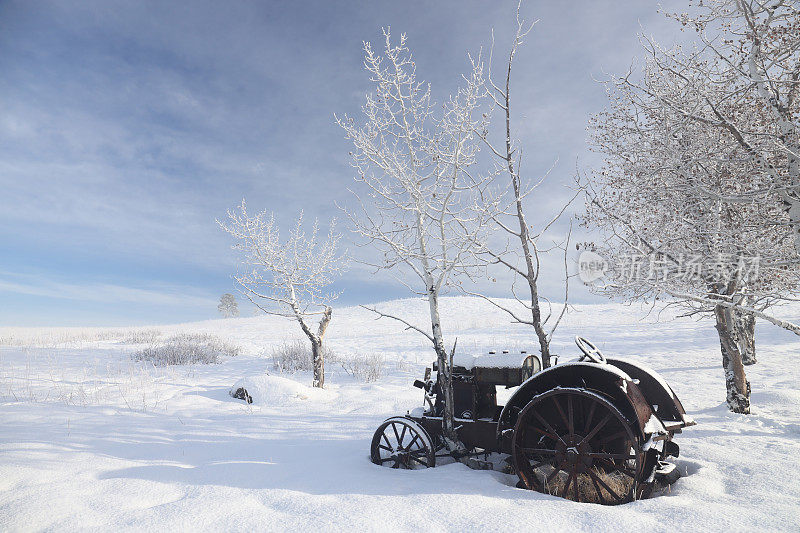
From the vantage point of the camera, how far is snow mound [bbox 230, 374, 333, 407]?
9.55 metres

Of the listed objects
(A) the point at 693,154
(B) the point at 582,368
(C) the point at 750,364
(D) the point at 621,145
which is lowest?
(C) the point at 750,364

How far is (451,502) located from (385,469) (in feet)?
4.56

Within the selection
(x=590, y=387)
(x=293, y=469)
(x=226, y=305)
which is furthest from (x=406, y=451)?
(x=226, y=305)

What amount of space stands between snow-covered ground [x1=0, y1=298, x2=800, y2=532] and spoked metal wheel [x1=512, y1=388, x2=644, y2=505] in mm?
347

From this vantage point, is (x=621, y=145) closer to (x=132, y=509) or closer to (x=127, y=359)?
(x=132, y=509)

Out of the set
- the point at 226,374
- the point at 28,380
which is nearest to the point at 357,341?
the point at 226,374

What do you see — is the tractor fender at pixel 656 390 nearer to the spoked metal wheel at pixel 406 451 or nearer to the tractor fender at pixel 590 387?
the tractor fender at pixel 590 387

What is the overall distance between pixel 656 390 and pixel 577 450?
137 centimetres

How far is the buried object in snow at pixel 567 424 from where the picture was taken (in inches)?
150

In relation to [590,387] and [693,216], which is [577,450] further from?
[693,216]

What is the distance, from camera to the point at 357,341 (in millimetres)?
25375

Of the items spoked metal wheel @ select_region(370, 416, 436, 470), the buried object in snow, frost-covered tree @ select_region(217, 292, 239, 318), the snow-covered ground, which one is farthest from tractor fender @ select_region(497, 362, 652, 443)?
frost-covered tree @ select_region(217, 292, 239, 318)

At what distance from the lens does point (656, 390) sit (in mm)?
4621

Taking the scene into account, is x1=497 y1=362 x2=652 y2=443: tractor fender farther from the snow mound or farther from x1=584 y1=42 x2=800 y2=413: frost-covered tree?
the snow mound
